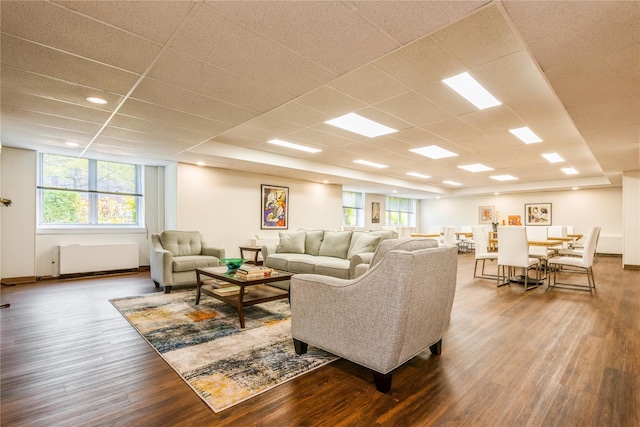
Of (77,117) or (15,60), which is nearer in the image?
(15,60)

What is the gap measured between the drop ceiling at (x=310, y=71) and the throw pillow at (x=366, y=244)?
1674mm

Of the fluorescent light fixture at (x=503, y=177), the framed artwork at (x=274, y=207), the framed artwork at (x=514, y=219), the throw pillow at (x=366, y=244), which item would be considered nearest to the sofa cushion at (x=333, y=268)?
the throw pillow at (x=366, y=244)

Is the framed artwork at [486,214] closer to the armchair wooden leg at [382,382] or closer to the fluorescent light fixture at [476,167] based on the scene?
the fluorescent light fixture at [476,167]

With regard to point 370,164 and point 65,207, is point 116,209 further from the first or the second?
point 370,164

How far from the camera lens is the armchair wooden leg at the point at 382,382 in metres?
1.91

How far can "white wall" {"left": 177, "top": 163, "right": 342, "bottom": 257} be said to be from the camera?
263 inches

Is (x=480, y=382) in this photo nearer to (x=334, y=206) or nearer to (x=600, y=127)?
(x=600, y=127)

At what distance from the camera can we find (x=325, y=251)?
16.9 feet

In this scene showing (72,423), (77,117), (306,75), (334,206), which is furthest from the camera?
(334,206)

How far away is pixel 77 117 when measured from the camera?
3.83 meters

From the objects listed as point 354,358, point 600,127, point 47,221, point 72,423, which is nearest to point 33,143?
point 47,221

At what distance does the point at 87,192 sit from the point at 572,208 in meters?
14.4

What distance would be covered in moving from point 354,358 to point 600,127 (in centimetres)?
451

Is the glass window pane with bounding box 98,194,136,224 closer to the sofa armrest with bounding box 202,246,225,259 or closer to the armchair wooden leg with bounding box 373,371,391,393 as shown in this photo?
the sofa armrest with bounding box 202,246,225,259
